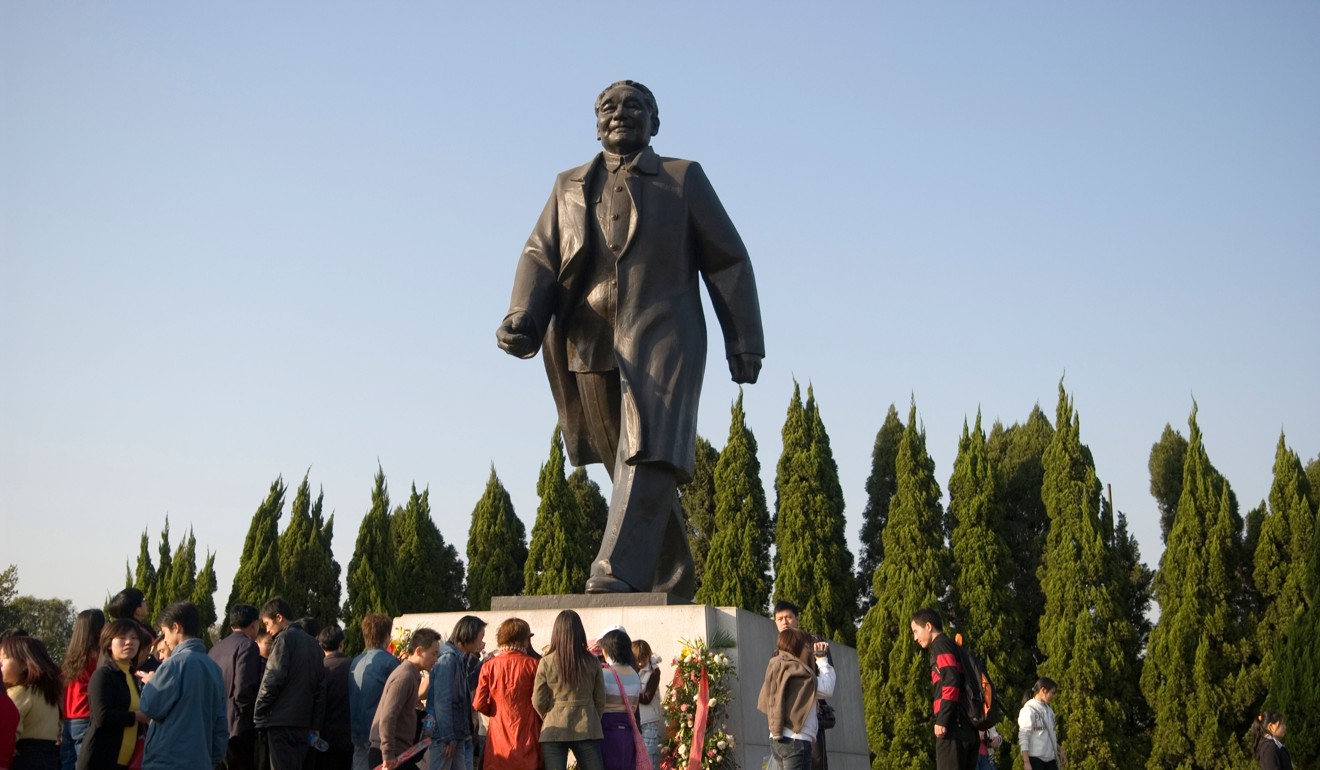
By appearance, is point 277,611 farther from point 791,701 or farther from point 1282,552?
point 1282,552

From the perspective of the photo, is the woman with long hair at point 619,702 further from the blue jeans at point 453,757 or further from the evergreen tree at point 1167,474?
the evergreen tree at point 1167,474

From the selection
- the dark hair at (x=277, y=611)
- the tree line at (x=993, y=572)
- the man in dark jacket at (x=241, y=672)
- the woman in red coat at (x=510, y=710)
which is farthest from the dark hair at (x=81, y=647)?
the tree line at (x=993, y=572)

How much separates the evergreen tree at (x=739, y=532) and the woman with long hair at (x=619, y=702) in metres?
18.0

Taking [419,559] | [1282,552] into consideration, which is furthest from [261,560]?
[1282,552]

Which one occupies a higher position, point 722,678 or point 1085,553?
point 1085,553

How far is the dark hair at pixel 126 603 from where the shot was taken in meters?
7.28

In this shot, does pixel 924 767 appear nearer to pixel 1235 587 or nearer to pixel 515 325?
pixel 1235 587

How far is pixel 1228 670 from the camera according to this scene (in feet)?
68.0

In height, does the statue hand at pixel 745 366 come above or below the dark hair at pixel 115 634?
above

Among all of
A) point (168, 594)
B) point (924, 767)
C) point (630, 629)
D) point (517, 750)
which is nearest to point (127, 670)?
point (517, 750)

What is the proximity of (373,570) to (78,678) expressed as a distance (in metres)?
18.8

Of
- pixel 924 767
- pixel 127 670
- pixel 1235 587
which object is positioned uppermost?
pixel 1235 587

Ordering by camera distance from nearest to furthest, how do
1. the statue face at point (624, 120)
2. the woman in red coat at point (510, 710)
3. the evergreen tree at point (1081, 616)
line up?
the woman in red coat at point (510, 710), the statue face at point (624, 120), the evergreen tree at point (1081, 616)

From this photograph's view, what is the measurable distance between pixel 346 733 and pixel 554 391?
2384 mm
